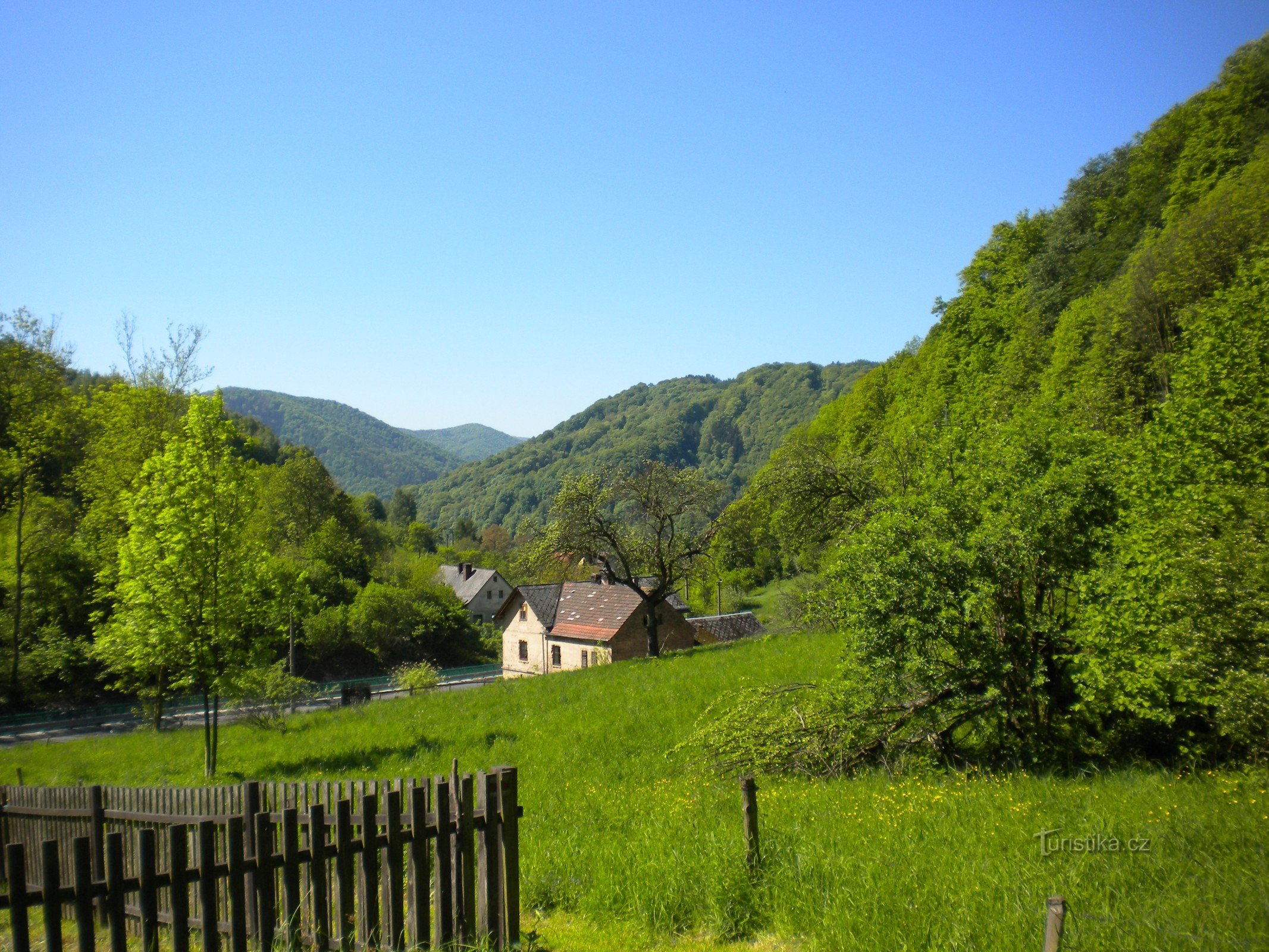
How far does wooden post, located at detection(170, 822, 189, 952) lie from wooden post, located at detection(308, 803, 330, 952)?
748 millimetres

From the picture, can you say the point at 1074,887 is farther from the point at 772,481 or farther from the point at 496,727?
the point at 772,481

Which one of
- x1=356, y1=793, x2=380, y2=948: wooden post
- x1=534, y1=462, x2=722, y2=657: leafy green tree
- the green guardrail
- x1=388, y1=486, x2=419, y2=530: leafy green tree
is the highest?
x1=388, y1=486, x2=419, y2=530: leafy green tree

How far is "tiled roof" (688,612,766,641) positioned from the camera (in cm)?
5212

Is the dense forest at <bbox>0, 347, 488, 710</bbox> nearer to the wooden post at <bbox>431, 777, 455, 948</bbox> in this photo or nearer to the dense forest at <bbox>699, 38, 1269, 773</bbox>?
the dense forest at <bbox>699, 38, 1269, 773</bbox>

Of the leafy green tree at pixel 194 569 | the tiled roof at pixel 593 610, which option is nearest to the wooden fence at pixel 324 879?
the leafy green tree at pixel 194 569

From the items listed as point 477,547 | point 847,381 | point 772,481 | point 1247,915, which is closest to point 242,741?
point 772,481

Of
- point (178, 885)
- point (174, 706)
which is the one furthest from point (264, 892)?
point (174, 706)

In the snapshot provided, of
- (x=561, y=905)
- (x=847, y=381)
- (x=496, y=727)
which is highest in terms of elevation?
(x=847, y=381)

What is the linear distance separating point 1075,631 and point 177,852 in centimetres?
933

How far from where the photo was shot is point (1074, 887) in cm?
514

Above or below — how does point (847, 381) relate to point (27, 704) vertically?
above

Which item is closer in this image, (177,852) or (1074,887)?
(177,852)

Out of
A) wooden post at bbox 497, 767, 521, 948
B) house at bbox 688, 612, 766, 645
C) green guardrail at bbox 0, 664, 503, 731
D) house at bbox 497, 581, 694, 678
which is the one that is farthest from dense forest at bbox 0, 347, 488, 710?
house at bbox 688, 612, 766, 645

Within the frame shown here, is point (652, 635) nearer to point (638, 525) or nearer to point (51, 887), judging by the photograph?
point (638, 525)
